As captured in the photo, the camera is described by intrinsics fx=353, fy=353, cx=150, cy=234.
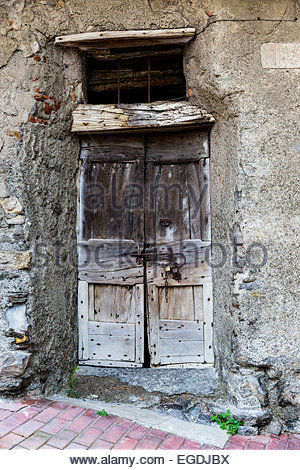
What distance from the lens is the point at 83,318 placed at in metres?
3.17

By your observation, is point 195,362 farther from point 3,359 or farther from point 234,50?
point 234,50

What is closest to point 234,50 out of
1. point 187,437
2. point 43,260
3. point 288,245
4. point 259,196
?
point 259,196

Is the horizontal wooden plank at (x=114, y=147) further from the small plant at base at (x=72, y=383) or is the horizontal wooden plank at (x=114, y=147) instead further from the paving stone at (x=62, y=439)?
the paving stone at (x=62, y=439)

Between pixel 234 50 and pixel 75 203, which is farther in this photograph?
pixel 75 203

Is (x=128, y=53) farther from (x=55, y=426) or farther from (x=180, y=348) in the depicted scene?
(x=55, y=426)

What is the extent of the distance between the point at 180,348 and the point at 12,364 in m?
1.39

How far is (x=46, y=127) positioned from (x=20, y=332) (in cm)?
158

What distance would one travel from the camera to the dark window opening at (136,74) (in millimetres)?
2990

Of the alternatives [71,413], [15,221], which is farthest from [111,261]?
[71,413]

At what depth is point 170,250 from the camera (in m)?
3.11

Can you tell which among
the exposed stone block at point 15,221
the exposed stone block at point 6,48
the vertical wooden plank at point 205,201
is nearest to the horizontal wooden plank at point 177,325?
the vertical wooden plank at point 205,201

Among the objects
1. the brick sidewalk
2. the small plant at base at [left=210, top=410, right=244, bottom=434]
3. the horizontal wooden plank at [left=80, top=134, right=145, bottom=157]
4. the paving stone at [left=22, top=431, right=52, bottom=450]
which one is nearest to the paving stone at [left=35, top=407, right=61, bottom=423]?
the brick sidewalk

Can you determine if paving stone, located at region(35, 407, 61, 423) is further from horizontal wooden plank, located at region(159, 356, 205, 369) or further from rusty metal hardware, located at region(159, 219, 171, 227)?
rusty metal hardware, located at region(159, 219, 171, 227)

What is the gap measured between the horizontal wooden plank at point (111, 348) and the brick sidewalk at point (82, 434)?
659 millimetres
